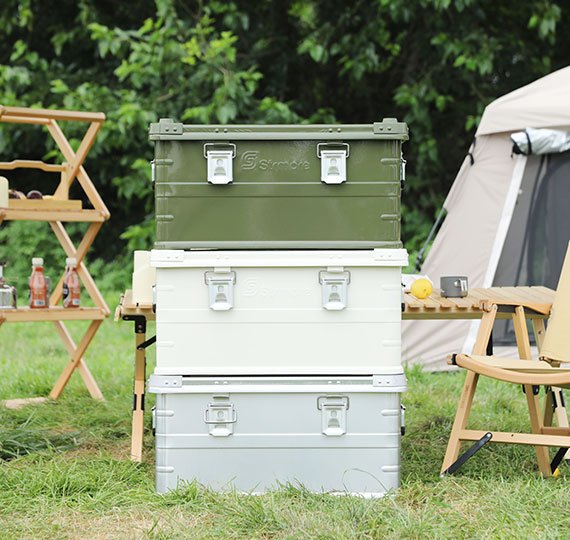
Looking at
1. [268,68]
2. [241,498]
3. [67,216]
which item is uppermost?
[268,68]

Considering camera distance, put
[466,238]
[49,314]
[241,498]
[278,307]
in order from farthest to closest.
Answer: [466,238] → [49,314] → [278,307] → [241,498]

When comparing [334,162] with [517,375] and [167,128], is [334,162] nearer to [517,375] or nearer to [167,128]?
[167,128]

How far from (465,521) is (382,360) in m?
0.59

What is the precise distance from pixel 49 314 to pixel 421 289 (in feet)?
6.14

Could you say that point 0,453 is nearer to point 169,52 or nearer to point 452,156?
point 169,52

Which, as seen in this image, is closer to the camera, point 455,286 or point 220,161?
point 220,161

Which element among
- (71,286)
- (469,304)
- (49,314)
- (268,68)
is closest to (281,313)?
(469,304)

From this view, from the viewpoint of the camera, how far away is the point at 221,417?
130 inches

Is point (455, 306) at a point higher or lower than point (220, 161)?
lower

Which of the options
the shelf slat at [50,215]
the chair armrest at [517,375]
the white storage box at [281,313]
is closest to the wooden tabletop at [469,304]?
the chair armrest at [517,375]

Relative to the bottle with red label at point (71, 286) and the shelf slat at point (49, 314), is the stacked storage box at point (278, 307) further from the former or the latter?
the bottle with red label at point (71, 286)

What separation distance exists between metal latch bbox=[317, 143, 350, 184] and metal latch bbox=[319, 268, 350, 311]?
30cm

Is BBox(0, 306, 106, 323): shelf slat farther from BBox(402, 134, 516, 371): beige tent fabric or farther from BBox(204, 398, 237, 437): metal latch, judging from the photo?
BBox(402, 134, 516, 371): beige tent fabric

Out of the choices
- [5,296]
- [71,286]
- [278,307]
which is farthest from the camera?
[71,286]
